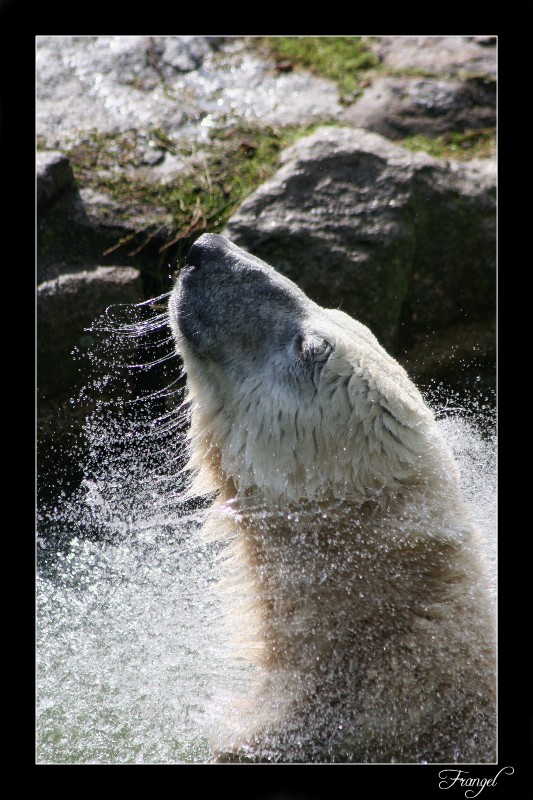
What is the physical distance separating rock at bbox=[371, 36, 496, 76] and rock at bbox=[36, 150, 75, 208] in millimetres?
2786

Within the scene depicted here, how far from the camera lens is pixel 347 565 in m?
2.54

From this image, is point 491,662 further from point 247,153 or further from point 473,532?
point 247,153

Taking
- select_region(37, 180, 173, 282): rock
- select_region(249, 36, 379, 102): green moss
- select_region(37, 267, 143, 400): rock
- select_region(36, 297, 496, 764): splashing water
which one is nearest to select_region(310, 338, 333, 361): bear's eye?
select_region(36, 297, 496, 764): splashing water

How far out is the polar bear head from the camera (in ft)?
8.38

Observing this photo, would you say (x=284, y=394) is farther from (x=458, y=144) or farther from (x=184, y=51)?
(x=184, y=51)

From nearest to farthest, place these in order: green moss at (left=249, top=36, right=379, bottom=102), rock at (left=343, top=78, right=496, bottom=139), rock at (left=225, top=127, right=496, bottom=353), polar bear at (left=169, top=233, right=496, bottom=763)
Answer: polar bear at (left=169, top=233, right=496, bottom=763) < rock at (left=225, top=127, right=496, bottom=353) < rock at (left=343, top=78, right=496, bottom=139) < green moss at (left=249, top=36, right=379, bottom=102)

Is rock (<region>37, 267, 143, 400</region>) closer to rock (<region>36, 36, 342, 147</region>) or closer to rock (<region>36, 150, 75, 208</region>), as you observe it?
rock (<region>36, 150, 75, 208</region>)

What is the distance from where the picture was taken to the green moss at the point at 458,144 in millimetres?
5867

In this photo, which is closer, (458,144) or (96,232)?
(96,232)

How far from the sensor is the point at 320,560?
8.41 ft

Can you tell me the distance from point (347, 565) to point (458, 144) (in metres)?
4.27

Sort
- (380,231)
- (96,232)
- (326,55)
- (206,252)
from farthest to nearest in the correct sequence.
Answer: (326,55)
(380,231)
(96,232)
(206,252)

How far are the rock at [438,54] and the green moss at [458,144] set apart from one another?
0.53 m

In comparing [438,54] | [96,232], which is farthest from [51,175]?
[438,54]
